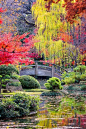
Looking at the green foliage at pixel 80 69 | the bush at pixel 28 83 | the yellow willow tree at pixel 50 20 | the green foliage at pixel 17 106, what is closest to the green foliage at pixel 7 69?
the yellow willow tree at pixel 50 20

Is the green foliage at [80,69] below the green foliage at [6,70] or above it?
below

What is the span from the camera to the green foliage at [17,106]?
7.27 meters

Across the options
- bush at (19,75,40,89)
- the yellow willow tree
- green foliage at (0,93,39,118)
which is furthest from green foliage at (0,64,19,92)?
green foliage at (0,93,39,118)

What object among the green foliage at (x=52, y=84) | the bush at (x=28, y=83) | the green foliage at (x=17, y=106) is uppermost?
the green foliage at (x=17, y=106)

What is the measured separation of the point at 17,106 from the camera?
754 cm

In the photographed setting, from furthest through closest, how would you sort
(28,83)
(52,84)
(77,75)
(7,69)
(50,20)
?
(77,75)
(28,83)
(52,84)
(7,69)
(50,20)

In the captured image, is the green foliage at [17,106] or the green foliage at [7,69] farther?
the green foliage at [7,69]

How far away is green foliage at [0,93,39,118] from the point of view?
7270 mm

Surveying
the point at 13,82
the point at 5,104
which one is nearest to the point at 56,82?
the point at 13,82

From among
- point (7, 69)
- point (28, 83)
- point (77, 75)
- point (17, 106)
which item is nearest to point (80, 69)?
point (77, 75)

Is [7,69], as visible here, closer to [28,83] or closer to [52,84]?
[52,84]

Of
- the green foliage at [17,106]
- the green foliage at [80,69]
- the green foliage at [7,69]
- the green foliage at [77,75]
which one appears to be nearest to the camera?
the green foliage at [17,106]

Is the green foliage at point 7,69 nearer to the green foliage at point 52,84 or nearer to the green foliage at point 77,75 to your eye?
the green foliage at point 52,84

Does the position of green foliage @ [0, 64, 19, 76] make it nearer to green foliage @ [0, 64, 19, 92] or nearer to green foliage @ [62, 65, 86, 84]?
green foliage @ [0, 64, 19, 92]
